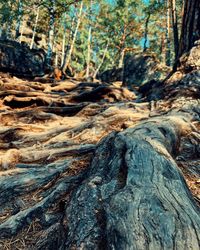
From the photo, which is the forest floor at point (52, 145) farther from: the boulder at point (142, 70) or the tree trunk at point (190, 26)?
the boulder at point (142, 70)

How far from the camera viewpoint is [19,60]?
2166 cm

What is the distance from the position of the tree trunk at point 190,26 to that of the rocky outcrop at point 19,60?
12730 mm

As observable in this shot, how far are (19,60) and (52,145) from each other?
16.5 metres

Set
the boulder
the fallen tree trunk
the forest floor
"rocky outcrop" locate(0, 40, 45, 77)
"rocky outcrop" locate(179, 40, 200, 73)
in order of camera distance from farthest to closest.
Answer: the boulder, "rocky outcrop" locate(0, 40, 45, 77), "rocky outcrop" locate(179, 40, 200, 73), the forest floor, the fallen tree trunk

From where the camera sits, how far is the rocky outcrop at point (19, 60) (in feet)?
68.8

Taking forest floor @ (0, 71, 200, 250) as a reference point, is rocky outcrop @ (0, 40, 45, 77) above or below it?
above

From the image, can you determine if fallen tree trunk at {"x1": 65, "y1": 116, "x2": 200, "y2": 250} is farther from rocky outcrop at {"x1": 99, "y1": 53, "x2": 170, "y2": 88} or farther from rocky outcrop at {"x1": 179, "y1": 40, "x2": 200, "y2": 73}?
rocky outcrop at {"x1": 99, "y1": 53, "x2": 170, "y2": 88}

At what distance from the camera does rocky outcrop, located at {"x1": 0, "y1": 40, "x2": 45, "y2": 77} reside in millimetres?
20967

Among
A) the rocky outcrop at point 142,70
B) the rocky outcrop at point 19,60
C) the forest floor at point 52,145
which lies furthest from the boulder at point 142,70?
the forest floor at point 52,145

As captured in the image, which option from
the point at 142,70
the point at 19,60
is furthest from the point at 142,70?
the point at 19,60

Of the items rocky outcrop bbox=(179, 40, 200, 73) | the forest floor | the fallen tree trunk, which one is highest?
rocky outcrop bbox=(179, 40, 200, 73)

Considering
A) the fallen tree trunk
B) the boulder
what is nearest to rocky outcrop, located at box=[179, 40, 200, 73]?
the fallen tree trunk

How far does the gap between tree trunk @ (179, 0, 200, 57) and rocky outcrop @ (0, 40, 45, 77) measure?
41.8ft

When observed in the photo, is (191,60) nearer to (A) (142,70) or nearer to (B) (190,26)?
(B) (190,26)
